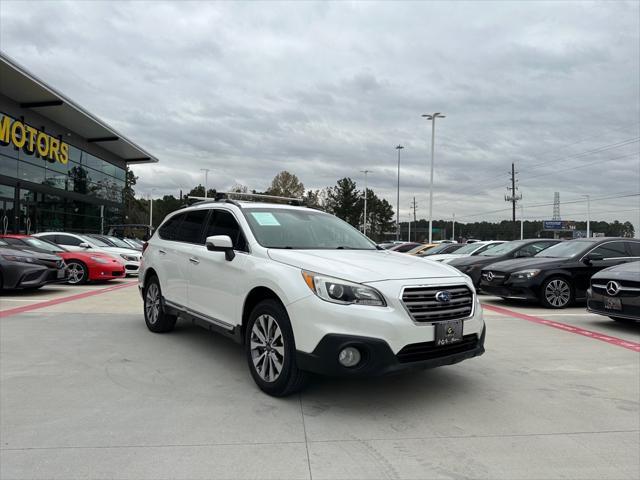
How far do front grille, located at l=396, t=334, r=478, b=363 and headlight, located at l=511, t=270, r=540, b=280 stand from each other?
21.1 feet

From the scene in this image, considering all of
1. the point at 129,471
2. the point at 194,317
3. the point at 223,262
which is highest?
the point at 223,262

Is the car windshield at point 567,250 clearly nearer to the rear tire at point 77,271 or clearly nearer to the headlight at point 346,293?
the headlight at point 346,293

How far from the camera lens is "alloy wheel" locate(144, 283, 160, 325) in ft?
21.2

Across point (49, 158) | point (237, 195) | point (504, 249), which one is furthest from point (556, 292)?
point (49, 158)

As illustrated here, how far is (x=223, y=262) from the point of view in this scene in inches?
189

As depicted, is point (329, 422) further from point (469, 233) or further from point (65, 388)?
point (469, 233)

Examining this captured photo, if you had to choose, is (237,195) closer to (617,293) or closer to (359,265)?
(359,265)

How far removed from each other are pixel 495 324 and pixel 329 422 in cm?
511

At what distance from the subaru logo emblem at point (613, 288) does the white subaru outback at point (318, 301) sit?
14.0 ft

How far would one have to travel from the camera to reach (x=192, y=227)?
588 cm

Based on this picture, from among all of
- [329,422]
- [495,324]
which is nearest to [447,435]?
[329,422]

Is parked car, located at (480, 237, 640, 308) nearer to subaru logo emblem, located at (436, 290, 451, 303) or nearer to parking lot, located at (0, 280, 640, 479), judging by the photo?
parking lot, located at (0, 280, 640, 479)

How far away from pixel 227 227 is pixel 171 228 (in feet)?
5.41

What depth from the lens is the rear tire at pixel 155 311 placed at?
6.38 meters
